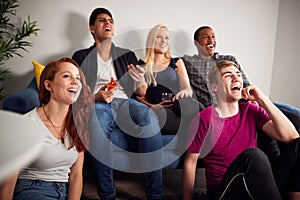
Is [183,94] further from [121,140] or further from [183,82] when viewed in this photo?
[121,140]

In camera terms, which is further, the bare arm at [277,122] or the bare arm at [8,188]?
the bare arm at [277,122]

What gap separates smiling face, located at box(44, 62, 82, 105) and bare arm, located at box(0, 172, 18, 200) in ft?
1.10

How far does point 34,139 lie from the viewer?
477 mm

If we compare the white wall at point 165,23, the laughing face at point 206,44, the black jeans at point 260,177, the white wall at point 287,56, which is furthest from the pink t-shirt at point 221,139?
the white wall at point 287,56

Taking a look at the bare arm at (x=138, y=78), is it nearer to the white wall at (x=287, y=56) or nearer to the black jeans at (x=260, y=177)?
the black jeans at (x=260, y=177)

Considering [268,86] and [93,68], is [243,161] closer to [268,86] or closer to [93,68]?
[93,68]

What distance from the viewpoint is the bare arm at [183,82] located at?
1942 millimetres

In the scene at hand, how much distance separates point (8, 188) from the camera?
39.7 inches

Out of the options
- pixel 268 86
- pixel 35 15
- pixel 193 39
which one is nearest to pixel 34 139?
pixel 35 15

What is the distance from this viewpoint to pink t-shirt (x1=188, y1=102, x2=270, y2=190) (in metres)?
1.40

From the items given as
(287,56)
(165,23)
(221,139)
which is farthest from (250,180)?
(287,56)

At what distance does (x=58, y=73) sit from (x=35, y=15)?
1.32 metres

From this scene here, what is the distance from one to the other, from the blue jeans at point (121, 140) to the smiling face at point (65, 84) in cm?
38

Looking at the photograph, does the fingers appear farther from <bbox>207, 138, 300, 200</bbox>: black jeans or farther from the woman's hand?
<bbox>207, 138, 300, 200</bbox>: black jeans
